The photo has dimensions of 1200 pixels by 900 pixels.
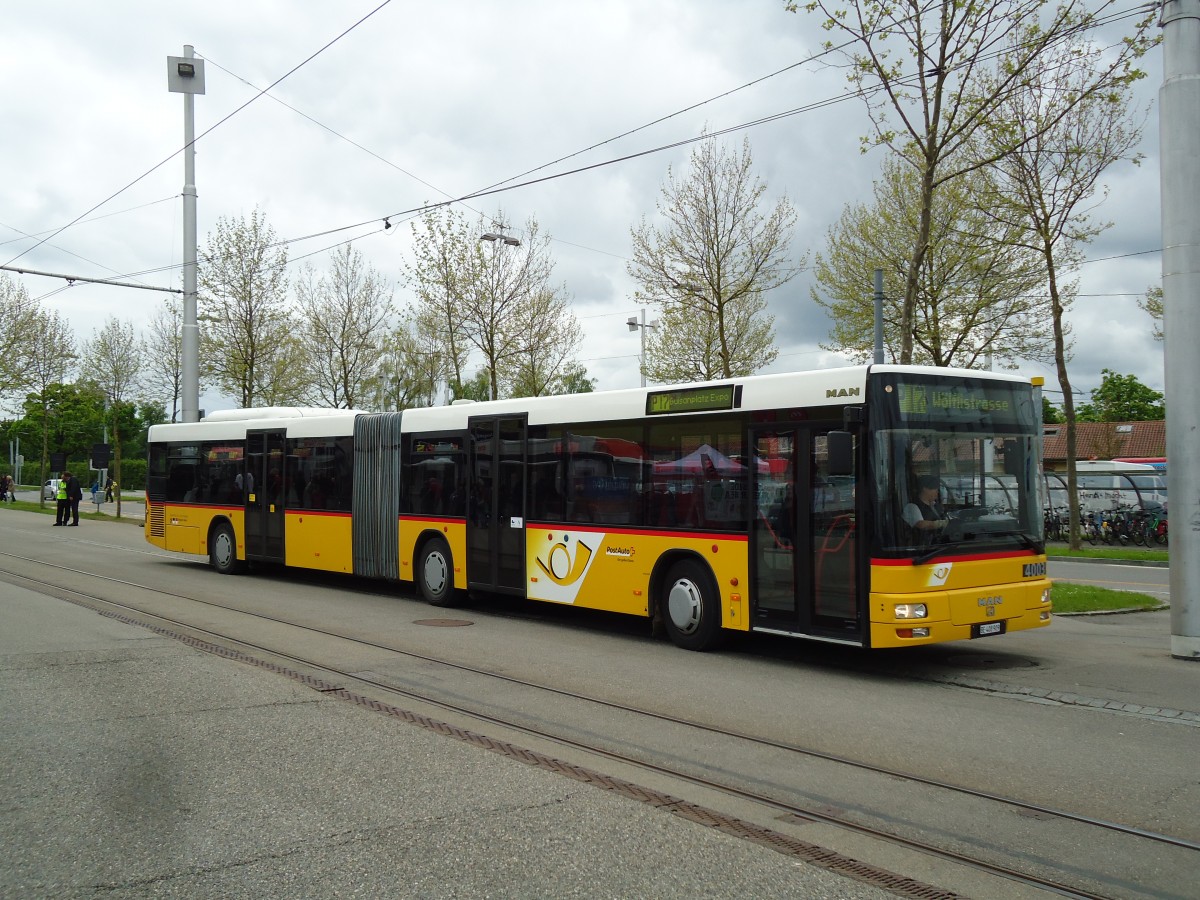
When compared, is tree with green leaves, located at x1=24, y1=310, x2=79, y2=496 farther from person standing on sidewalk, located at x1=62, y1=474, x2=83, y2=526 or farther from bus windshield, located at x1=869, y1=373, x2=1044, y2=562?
bus windshield, located at x1=869, y1=373, x2=1044, y2=562

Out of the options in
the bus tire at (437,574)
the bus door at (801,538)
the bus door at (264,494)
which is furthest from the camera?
the bus door at (264,494)

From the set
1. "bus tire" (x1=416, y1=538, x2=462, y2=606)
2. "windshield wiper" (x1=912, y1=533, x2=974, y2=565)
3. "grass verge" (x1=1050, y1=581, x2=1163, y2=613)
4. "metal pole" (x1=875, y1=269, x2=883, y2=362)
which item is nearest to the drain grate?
"bus tire" (x1=416, y1=538, x2=462, y2=606)

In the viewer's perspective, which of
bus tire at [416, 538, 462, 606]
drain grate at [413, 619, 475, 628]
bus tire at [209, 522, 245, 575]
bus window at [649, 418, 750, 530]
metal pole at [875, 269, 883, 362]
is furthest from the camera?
bus tire at [209, 522, 245, 575]

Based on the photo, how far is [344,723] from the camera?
720 centimetres

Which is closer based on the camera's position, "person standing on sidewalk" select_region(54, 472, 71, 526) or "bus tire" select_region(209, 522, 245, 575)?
"bus tire" select_region(209, 522, 245, 575)

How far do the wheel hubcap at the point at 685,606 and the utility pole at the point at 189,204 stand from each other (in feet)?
53.9

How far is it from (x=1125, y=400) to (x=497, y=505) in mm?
91350

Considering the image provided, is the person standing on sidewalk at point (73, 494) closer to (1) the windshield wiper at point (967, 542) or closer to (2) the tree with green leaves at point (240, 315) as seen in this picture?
(2) the tree with green leaves at point (240, 315)

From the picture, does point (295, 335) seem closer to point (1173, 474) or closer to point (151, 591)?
point (151, 591)

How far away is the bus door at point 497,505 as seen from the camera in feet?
43.3

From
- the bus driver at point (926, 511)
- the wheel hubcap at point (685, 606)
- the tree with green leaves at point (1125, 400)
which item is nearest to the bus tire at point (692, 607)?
the wheel hubcap at point (685, 606)

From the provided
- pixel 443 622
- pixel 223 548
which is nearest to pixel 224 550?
pixel 223 548

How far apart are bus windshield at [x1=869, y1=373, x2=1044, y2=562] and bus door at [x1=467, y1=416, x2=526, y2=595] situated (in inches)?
213

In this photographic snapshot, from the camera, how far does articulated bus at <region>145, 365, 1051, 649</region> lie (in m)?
9.05
